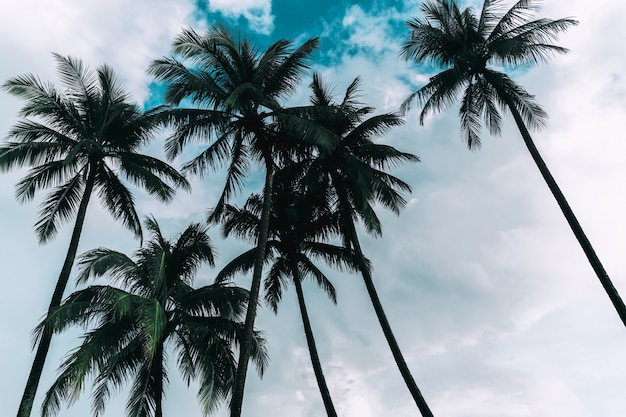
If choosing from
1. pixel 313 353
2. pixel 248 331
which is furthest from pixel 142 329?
pixel 313 353

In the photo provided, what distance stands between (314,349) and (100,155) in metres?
11.6

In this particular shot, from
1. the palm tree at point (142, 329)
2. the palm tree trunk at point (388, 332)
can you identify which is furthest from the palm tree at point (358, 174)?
the palm tree at point (142, 329)

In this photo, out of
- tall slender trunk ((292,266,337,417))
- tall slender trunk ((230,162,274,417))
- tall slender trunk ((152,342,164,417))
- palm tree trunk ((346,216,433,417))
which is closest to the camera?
tall slender trunk ((230,162,274,417))

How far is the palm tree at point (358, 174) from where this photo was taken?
19.2 meters

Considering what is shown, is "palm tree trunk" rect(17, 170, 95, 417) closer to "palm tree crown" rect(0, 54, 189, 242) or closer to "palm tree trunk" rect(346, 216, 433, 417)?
"palm tree crown" rect(0, 54, 189, 242)

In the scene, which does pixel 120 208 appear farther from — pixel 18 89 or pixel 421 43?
pixel 421 43

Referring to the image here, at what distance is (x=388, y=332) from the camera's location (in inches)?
727

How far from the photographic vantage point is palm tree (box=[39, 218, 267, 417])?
14195 millimetres

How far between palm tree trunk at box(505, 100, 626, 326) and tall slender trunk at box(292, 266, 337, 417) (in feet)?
35.3

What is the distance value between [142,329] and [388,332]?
30.1 ft

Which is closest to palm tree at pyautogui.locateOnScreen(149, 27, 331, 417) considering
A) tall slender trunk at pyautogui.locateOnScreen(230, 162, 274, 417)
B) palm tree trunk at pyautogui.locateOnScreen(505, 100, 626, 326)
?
tall slender trunk at pyautogui.locateOnScreen(230, 162, 274, 417)

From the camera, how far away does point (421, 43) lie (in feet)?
66.3

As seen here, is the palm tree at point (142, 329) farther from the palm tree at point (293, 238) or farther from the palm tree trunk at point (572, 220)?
the palm tree trunk at point (572, 220)

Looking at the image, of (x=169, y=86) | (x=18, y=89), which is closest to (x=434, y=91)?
(x=169, y=86)
